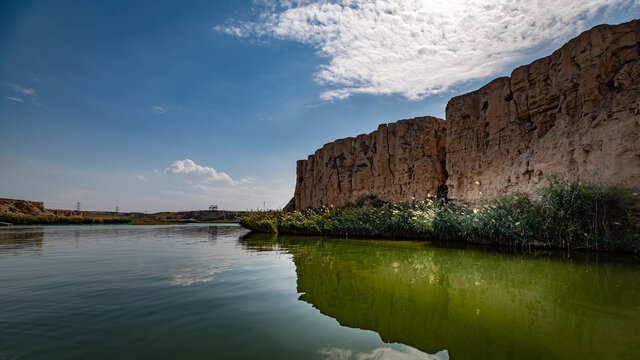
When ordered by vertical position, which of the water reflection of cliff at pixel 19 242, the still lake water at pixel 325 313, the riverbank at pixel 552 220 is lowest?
the water reflection of cliff at pixel 19 242

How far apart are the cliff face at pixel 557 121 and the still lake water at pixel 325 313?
6.80m

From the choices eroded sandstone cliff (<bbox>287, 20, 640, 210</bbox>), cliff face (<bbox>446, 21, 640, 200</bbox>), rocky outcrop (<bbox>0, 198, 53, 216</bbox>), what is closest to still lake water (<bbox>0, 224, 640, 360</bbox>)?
cliff face (<bbox>446, 21, 640, 200</bbox>)

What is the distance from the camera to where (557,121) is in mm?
13938

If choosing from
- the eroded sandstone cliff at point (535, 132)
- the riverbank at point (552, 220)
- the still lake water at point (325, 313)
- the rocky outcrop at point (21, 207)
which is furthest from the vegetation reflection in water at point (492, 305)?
the rocky outcrop at point (21, 207)

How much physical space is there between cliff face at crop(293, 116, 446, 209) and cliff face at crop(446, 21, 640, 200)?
2.72 m

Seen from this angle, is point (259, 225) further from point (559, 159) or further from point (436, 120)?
point (559, 159)

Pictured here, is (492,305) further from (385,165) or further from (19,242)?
(385,165)

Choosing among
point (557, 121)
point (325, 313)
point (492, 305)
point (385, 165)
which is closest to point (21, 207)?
point (385, 165)

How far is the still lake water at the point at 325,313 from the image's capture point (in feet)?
8.79

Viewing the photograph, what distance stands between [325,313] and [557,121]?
606 inches

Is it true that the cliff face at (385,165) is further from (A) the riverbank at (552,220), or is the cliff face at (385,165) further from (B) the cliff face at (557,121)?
(A) the riverbank at (552,220)

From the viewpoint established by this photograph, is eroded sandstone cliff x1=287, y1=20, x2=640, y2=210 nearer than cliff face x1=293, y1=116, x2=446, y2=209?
Yes

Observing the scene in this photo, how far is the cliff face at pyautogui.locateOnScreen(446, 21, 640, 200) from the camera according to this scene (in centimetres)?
1090

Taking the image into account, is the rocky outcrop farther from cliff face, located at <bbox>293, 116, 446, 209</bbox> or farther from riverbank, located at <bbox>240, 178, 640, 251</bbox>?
riverbank, located at <bbox>240, 178, 640, 251</bbox>
